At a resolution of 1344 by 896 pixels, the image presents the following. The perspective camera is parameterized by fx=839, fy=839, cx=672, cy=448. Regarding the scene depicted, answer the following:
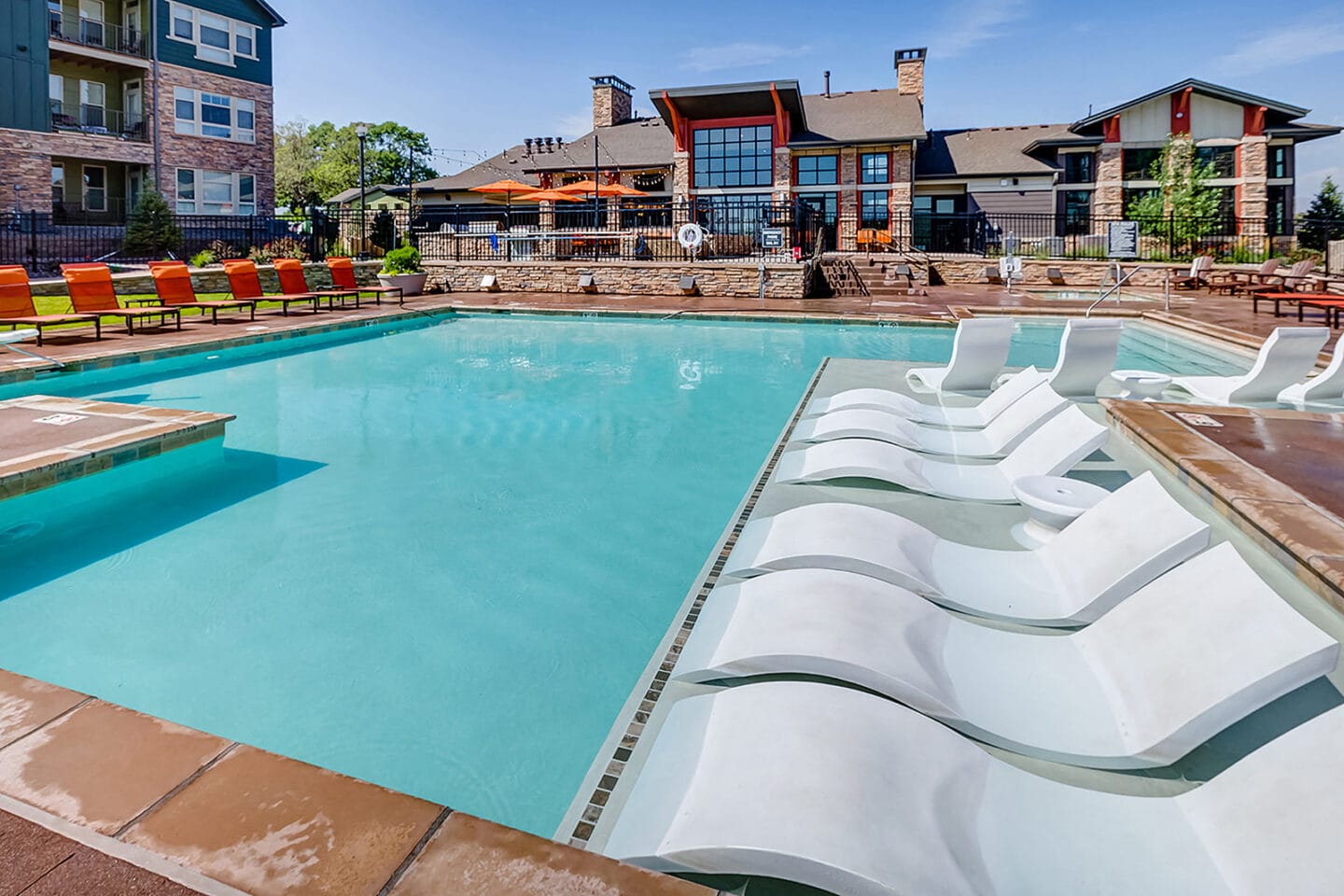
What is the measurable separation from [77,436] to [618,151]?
94.0 ft

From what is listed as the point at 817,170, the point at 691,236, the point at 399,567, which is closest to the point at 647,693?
the point at 399,567

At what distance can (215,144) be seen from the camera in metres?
28.1

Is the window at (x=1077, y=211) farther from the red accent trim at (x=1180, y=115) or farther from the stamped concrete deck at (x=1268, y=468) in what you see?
the stamped concrete deck at (x=1268, y=468)

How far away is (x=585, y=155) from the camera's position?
31641mm

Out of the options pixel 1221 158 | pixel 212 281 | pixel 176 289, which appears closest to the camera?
pixel 176 289

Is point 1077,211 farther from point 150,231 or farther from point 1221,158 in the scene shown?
point 150,231

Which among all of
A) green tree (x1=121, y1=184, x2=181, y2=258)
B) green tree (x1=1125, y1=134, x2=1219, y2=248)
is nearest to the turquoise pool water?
green tree (x1=121, y1=184, x2=181, y2=258)

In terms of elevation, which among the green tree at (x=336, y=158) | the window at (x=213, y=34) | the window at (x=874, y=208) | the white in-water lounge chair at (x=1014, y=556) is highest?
the green tree at (x=336, y=158)

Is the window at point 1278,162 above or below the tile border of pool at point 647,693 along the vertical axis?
above

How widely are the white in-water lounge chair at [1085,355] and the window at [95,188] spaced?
30.1 metres

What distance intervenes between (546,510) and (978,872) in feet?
12.5

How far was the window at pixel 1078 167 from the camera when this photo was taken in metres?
29.8

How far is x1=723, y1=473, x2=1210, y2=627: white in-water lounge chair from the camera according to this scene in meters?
3.01

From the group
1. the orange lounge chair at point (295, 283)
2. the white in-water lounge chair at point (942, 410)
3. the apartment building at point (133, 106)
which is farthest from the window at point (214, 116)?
the white in-water lounge chair at point (942, 410)
